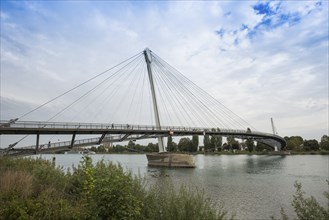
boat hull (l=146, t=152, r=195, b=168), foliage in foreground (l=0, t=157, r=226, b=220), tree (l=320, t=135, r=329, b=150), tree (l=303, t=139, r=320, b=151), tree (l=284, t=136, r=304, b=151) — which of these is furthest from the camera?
tree (l=284, t=136, r=304, b=151)

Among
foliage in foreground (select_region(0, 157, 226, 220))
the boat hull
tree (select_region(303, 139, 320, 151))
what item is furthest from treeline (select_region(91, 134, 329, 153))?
foliage in foreground (select_region(0, 157, 226, 220))

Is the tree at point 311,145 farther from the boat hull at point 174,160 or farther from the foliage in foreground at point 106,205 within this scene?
the foliage in foreground at point 106,205

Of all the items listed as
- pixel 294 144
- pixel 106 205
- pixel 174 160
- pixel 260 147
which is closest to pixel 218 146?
pixel 260 147

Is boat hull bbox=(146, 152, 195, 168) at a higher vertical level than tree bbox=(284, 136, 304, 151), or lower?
lower

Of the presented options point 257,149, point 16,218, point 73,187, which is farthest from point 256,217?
point 257,149

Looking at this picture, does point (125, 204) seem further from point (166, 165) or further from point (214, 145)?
point (214, 145)

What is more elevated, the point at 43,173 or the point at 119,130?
the point at 119,130

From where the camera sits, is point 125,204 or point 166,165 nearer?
point 125,204

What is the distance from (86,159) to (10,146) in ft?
103

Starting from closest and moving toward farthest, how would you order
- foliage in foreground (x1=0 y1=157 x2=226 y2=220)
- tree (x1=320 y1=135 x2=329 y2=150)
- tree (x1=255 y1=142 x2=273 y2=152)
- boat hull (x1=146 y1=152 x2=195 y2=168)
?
foliage in foreground (x1=0 y1=157 x2=226 y2=220)
boat hull (x1=146 y1=152 x2=195 y2=168)
tree (x1=320 y1=135 x2=329 y2=150)
tree (x1=255 y1=142 x2=273 y2=152)

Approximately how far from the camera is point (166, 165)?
205 feet

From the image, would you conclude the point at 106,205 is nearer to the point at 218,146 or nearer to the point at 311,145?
the point at 311,145

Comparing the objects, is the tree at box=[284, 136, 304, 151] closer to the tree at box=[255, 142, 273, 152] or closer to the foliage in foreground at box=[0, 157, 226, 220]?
the tree at box=[255, 142, 273, 152]

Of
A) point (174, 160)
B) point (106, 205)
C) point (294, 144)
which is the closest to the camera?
point (106, 205)
